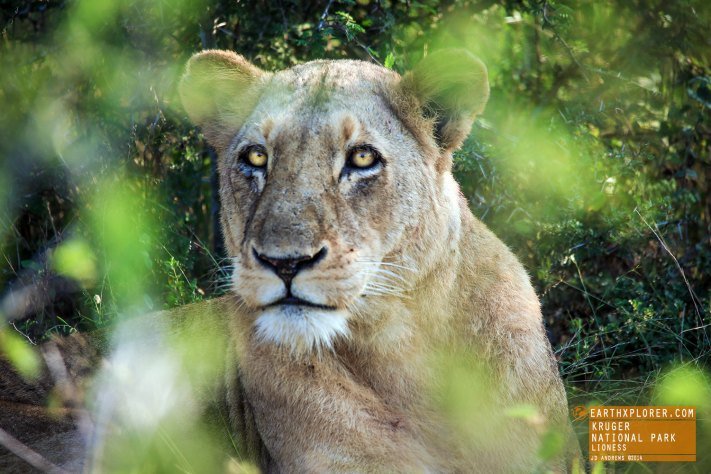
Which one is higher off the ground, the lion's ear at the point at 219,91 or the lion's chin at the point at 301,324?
the lion's ear at the point at 219,91

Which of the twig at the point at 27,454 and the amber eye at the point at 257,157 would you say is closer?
the amber eye at the point at 257,157

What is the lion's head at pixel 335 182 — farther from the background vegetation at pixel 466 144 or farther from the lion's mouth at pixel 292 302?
the background vegetation at pixel 466 144

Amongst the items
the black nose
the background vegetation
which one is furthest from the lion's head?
the background vegetation

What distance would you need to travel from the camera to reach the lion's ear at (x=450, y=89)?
136 inches

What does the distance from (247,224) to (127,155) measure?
9.57ft

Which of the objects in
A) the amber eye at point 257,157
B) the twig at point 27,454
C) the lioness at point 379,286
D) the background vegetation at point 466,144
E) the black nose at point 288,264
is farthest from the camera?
the background vegetation at point 466,144

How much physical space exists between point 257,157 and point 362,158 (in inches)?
16.3

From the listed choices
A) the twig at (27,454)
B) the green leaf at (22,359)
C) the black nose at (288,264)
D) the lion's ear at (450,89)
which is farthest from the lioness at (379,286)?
the green leaf at (22,359)

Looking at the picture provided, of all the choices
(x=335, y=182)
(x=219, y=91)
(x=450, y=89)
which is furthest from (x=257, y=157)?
(x=450, y=89)

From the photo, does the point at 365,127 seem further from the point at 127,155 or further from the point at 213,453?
the point at 127,155

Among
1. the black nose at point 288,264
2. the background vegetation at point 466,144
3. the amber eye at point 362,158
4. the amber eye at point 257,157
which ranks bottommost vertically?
the background vegetation at point 466,144

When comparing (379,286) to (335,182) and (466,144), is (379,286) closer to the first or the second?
(335,182)

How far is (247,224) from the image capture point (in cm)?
329

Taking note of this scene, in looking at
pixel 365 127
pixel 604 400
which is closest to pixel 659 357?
pixel 604 400
